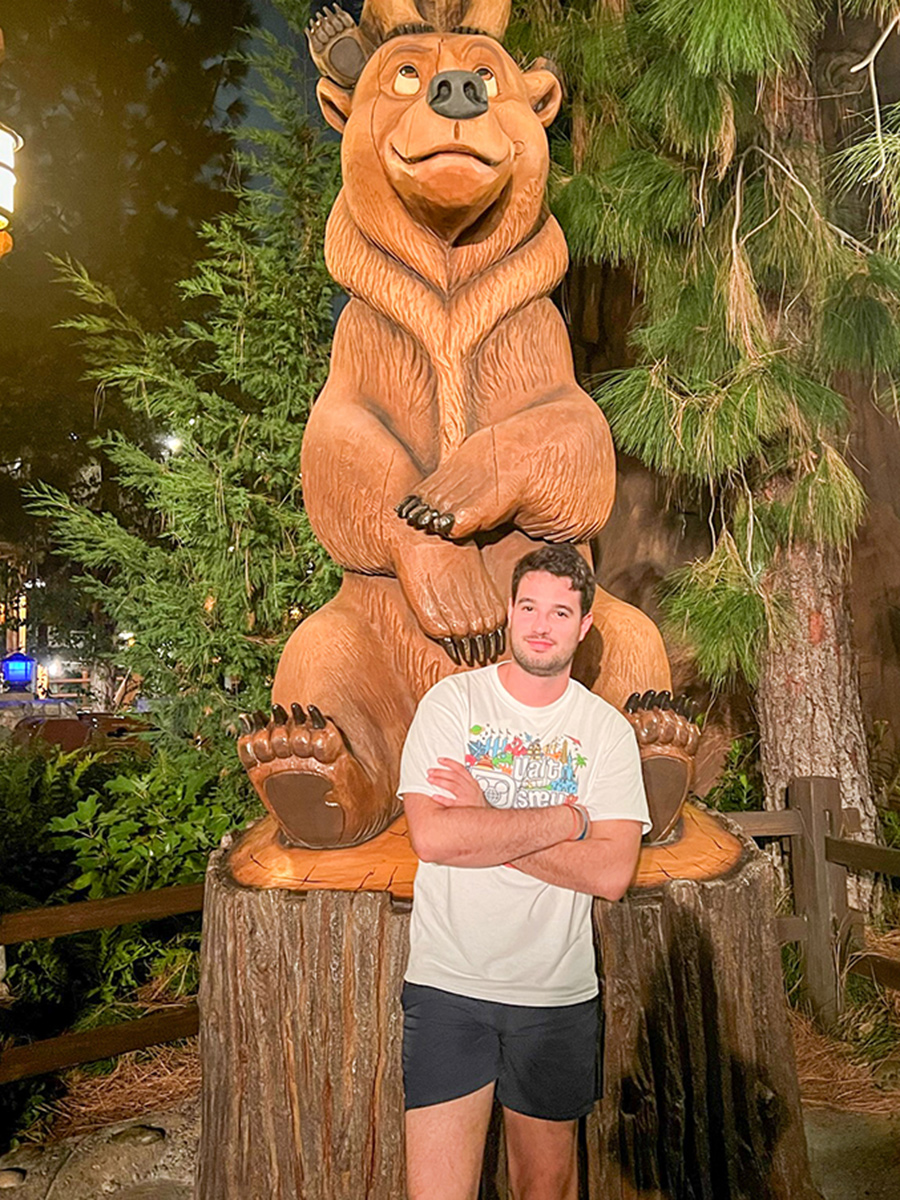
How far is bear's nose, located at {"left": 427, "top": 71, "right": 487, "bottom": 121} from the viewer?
67.0 inches

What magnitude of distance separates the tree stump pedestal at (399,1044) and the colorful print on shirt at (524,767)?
0.98 feet

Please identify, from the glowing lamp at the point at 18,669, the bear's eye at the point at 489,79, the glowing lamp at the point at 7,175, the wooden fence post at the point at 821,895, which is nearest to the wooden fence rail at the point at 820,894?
the wooden fence post at the point at 821,895

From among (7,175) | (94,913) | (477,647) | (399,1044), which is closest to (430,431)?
(477,647)

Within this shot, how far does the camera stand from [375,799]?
5.81ft

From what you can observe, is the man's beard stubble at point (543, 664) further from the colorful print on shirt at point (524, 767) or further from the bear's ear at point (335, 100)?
the bear's ear at point (335, 100)

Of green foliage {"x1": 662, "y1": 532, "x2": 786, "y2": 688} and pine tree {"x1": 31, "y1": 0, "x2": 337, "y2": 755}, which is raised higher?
pine tree {"x1": 31, "y1": 0, "x2": 337, "y2": 755}

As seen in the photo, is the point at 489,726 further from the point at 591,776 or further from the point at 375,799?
the point at 375,799

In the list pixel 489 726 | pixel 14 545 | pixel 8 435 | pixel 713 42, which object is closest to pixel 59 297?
pixel 8 435

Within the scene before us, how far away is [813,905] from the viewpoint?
3.35 meters

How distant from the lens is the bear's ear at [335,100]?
2010mm

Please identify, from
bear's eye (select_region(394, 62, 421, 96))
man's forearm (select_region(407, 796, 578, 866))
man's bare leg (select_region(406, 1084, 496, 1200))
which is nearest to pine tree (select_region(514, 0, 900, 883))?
bear's eye (select_region(394, 62, 421, 96))

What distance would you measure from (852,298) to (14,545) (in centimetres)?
350

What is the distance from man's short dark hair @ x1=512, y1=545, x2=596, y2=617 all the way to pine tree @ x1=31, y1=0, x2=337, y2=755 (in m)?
2.57

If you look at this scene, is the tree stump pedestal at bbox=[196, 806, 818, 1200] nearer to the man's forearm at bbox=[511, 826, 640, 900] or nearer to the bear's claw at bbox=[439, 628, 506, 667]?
the man's forearm at bbox=[511, 826, 640, 900]
